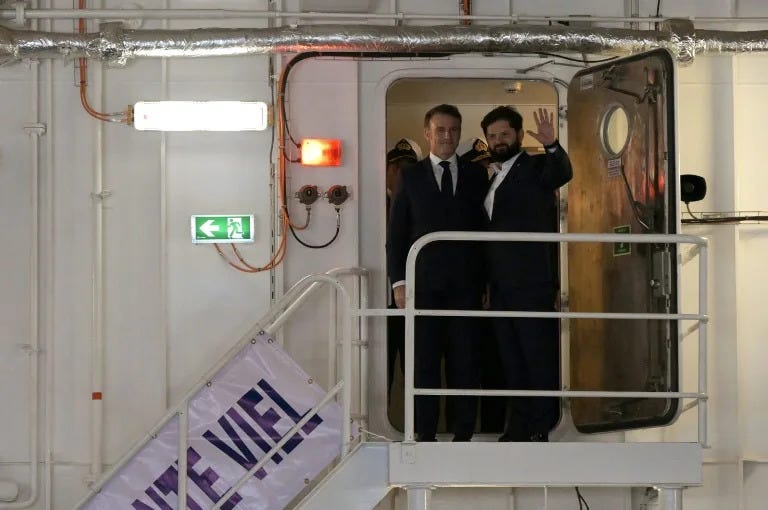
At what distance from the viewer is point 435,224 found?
266 inches

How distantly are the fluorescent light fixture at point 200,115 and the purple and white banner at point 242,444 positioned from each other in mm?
1404

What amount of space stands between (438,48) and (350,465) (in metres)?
2.67

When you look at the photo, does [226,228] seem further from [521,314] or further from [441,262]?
[521,314]

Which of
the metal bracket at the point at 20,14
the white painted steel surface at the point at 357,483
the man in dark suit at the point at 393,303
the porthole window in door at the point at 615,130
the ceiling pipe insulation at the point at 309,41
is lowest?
the white painted steel surface at the point at 357,483

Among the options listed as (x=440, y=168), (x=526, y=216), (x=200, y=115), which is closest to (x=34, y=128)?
(x=200, y=115)

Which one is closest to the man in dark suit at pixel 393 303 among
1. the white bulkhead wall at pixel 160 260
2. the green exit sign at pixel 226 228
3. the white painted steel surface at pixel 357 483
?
the white bulkhead wall at pixel 160 260

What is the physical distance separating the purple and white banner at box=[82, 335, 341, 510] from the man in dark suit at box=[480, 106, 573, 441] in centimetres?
104

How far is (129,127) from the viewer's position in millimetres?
7395

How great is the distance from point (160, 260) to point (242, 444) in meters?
1.44

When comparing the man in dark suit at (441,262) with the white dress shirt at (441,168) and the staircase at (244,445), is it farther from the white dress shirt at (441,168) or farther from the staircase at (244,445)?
the staircase at (244,445)

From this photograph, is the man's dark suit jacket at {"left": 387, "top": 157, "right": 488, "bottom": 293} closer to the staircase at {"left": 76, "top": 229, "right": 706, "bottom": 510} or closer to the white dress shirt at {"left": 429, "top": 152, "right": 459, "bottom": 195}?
the white dress shirt at {"left": 429, "top": 152, "right": 459, "bottom": 195}

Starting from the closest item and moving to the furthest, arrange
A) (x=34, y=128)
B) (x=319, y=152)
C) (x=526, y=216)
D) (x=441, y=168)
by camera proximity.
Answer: (x=526, y=216)
(x=441, y=168)
(x=319, y=152)
(x=34, y=128)

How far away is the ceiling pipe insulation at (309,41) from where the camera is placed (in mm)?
7070

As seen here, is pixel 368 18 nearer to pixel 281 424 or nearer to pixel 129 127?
pixel 129 127
